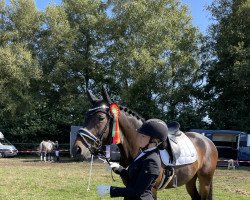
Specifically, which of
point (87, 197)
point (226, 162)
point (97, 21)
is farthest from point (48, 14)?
point (87, 197)

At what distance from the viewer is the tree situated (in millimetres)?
32125

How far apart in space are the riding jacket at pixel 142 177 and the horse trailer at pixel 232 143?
22499 millimetres

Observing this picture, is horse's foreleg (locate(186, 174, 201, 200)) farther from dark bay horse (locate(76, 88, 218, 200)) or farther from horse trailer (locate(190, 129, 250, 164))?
horse trailer (locate(190, 129, 250, 164))

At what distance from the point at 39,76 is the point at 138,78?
29.7 feet

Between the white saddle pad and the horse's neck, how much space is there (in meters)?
0.50

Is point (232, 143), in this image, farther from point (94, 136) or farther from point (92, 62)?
point (94, 136)

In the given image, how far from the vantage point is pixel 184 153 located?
7047 millimetres

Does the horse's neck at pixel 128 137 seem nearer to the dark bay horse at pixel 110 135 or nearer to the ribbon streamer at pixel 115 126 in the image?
the dark bay horse at pixel 110 135

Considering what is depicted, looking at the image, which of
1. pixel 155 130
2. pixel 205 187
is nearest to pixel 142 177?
pixel 155 130

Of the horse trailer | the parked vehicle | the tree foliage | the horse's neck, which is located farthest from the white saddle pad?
the parked vehicle

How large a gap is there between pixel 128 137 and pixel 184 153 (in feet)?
4.15

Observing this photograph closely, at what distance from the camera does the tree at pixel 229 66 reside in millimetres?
32125

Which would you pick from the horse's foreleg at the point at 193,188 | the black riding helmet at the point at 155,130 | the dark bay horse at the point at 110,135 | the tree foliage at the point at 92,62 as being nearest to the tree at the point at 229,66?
the tree foliage at the point at 92,62

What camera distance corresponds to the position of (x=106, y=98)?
6258 millimetres
